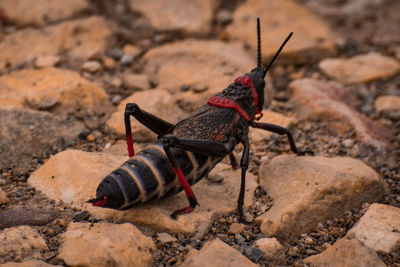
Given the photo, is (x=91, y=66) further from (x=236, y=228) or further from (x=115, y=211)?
(x=236, y=228)

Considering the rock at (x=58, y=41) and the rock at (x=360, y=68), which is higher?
the rock at (x=58, y=41)

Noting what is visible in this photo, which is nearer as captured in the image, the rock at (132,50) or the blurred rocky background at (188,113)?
the blurred rocky background at (188,113)

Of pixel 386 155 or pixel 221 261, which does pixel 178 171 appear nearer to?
pixel 221 261

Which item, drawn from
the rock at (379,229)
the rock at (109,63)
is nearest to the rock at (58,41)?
the rock at (109,63)

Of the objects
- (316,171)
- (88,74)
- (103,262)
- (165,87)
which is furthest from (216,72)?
(103,262)

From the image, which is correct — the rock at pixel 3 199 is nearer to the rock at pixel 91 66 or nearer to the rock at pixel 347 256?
the rock at pixel 91 66

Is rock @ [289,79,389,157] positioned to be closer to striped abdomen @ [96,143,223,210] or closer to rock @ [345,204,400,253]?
rock @ [345,204,400,253]

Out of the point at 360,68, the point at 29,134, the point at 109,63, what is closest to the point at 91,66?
the point at 109,63

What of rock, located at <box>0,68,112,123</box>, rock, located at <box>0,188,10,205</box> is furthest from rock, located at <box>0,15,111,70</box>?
rock, located at <box>0,188,10,205</box>
